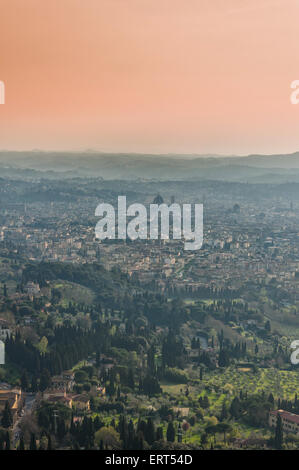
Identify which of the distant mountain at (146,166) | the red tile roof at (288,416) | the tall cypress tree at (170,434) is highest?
the distant mountain at (146,166)

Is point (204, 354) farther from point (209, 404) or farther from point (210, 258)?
point (210, 258)

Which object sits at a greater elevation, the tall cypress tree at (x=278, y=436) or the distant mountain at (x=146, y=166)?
the distant mountain at (x=146, y=166)

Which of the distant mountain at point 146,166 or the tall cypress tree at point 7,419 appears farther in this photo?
the distant mountain at point 146,166

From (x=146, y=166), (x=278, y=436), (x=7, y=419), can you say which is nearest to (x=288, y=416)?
(x=278, y=436)

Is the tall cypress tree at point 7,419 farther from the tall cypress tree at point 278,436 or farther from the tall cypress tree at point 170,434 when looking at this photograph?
the tall cypress tree at point 278,436

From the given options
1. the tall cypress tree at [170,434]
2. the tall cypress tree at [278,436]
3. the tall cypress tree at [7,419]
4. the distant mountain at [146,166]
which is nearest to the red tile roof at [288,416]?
the tall cypress tree at [278,436]

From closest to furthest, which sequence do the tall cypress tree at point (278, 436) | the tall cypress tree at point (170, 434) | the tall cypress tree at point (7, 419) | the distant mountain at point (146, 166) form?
the tall cypress tree at point (170, 434) → the tall cypress tree at point (278, 436) → the tall cypress tree at point (7, 419) → the distant mountain at point (146, 166)

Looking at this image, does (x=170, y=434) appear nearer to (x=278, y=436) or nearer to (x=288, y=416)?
(x=278, y=436)

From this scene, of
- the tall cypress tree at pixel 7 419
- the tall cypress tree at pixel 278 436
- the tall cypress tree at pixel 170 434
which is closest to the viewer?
the tall cypress tree at pixel 170 434

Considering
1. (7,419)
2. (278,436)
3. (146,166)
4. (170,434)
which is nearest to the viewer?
(170,434)
